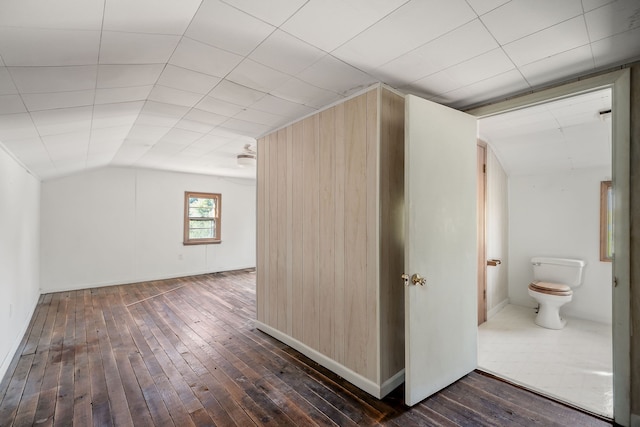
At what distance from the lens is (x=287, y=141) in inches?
119

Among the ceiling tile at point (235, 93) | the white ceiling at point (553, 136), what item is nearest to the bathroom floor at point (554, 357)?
the white ceiling at point (553, 136)

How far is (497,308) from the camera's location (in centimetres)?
392

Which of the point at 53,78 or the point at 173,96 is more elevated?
the point at 173,96

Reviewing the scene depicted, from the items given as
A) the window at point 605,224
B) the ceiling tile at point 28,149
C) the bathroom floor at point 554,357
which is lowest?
the bathroom floor at point 554,357

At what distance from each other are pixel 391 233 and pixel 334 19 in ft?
4.82

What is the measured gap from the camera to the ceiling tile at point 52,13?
3.22ft

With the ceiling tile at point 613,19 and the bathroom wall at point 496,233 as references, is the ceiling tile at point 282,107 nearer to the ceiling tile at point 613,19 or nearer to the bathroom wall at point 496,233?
the ceiling tile at point 613,19

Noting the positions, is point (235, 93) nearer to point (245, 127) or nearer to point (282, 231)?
point (245, 127)

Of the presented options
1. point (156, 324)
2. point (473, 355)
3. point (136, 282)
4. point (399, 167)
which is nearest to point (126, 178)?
point (136, 282)

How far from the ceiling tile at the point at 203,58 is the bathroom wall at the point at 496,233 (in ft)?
10.9

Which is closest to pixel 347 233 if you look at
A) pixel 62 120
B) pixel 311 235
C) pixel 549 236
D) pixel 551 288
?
pixel 311 235

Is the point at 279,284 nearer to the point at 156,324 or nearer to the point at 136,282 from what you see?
Result: the point at 156,324

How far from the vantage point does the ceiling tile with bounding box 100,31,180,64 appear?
1344mm

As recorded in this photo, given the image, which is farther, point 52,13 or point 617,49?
point 617,49
